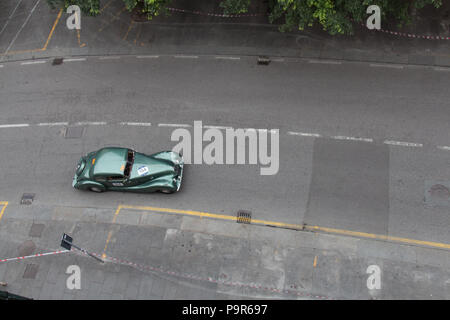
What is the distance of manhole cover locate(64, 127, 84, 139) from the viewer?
16344 millimetres

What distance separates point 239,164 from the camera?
1488cm

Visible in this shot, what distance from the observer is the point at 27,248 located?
14086 millimetres

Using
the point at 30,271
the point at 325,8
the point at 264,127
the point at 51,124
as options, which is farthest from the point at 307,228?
A: the point at 51,124

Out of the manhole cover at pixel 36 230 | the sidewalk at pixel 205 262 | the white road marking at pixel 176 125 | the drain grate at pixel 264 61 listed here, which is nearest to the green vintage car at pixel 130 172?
the sidewalk at pixel 205 262

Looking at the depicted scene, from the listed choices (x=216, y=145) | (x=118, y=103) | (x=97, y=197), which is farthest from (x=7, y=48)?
(x=216, y=145)

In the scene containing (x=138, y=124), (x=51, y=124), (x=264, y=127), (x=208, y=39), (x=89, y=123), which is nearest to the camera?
(x=264, y=127)

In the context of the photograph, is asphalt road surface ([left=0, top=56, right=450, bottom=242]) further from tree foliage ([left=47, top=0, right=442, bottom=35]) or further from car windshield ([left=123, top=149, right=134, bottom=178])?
tree foliage ([left=47, top=0, right=442, bottom=35])

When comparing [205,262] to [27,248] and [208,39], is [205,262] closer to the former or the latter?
[27,248]

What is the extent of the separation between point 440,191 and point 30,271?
14.9 m

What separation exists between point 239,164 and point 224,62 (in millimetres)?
5538

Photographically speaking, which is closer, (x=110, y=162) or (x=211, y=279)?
(x=211, y=279)

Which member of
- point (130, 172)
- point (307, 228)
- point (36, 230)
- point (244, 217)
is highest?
point (130, 172)

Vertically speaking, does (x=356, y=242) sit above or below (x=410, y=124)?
below
